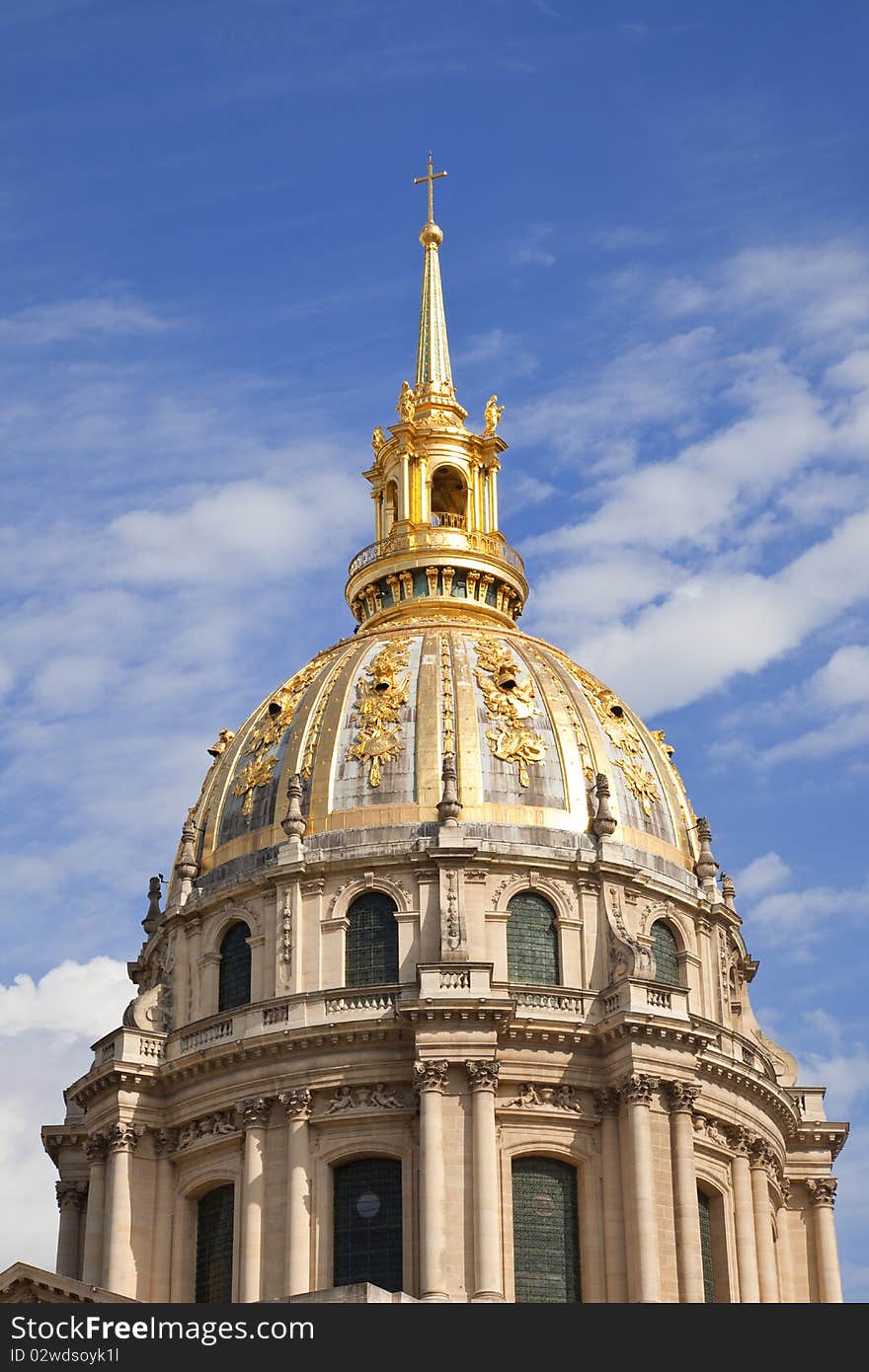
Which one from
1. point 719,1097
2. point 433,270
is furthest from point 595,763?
point 433,270

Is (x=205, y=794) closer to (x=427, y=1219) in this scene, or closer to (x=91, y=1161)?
(x=91, y=1161)

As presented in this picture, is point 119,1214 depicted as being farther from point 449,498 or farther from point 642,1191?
point 449,498

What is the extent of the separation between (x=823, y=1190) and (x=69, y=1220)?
80.5 ft

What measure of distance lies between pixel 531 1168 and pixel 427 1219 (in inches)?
196

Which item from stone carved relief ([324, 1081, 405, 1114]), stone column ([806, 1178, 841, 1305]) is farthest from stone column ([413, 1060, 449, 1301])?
stone column ([806, 1178, 841, 1305])

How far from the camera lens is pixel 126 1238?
73.3 m

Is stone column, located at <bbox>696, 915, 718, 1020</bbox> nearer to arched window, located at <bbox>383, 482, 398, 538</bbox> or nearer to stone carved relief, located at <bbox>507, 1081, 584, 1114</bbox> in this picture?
stone carved relief, located at <bbox>507, 1081, 584, 1114</bbox>

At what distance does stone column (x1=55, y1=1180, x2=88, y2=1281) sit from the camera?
7875cm

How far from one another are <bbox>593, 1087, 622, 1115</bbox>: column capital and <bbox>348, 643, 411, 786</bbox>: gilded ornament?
12.4 metres

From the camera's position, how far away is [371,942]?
75.8 meters

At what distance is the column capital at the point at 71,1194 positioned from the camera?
79.6 metres

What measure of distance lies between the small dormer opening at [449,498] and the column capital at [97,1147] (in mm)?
27012

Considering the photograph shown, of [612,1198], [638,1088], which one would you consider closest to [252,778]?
[638,1088]

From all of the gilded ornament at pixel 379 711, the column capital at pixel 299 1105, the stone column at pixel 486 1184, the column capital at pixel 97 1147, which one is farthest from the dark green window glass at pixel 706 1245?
the column capital at pixel 97 1147
